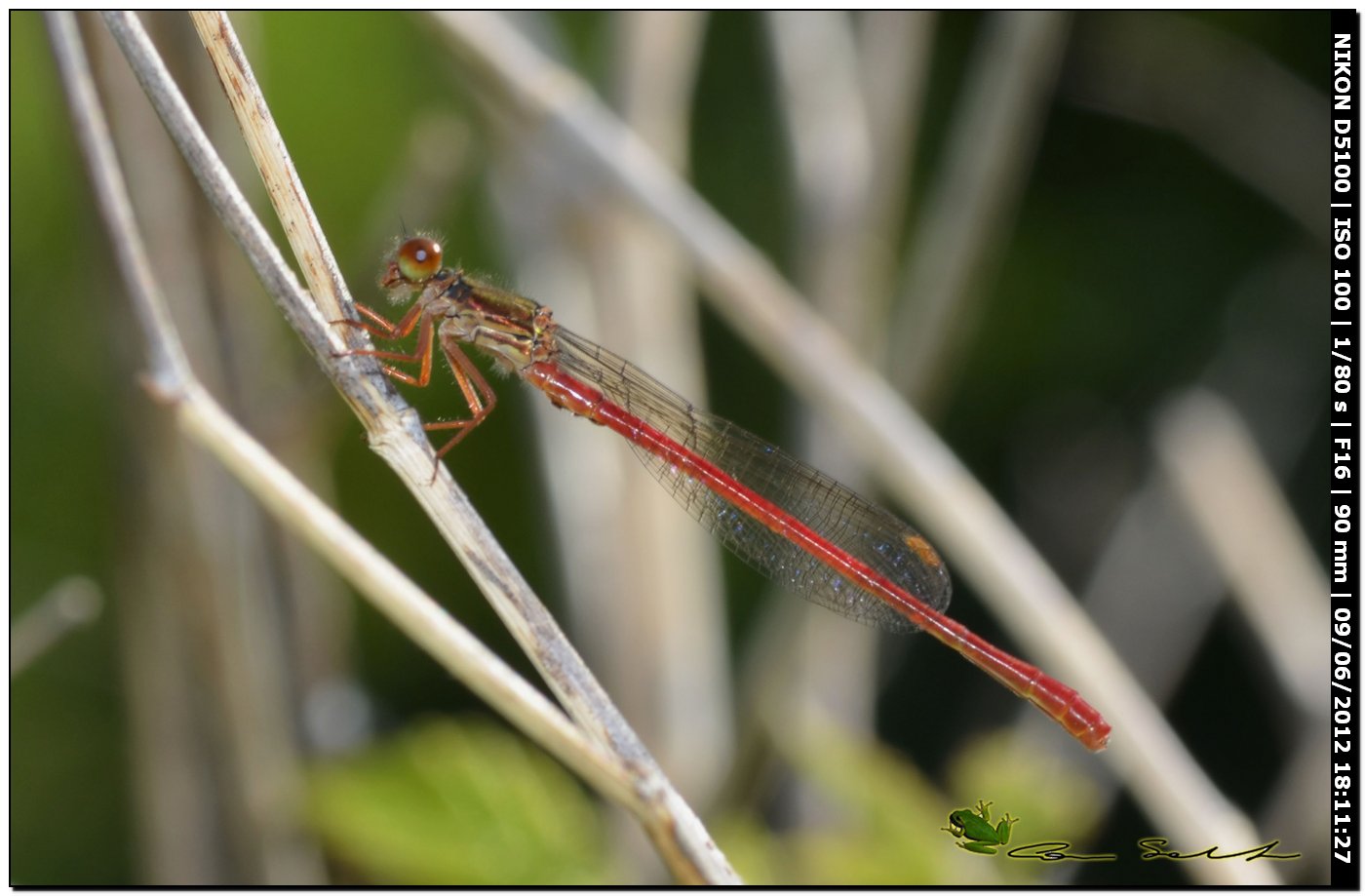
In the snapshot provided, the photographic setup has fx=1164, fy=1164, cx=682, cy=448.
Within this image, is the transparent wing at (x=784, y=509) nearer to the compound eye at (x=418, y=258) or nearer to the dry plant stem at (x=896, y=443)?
the dry plant stem at (x=896, y=443)

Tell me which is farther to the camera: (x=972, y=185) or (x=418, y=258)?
(x=972, y=185)

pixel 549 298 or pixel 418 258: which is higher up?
pixel 549 298

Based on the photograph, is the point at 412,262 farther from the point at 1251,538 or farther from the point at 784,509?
the point at 1251,538

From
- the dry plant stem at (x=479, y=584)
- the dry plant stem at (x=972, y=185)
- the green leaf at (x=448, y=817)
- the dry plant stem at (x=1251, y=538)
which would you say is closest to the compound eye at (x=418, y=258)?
the dry plant stem at (x=479, y=584)

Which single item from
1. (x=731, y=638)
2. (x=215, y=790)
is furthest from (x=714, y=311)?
(x=215, y=790)

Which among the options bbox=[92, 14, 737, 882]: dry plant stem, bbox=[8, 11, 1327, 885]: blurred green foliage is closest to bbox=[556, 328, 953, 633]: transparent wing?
bbox=[8, 11, 1327, 885]: blurred green foliage

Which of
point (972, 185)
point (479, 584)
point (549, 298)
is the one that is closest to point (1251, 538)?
point (972, 185)

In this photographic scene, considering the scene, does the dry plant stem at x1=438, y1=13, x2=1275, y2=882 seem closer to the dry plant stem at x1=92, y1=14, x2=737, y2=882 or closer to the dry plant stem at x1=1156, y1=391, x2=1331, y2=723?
the dry plant stem at x1=1156, y1=391, x2=1331, y2=723
